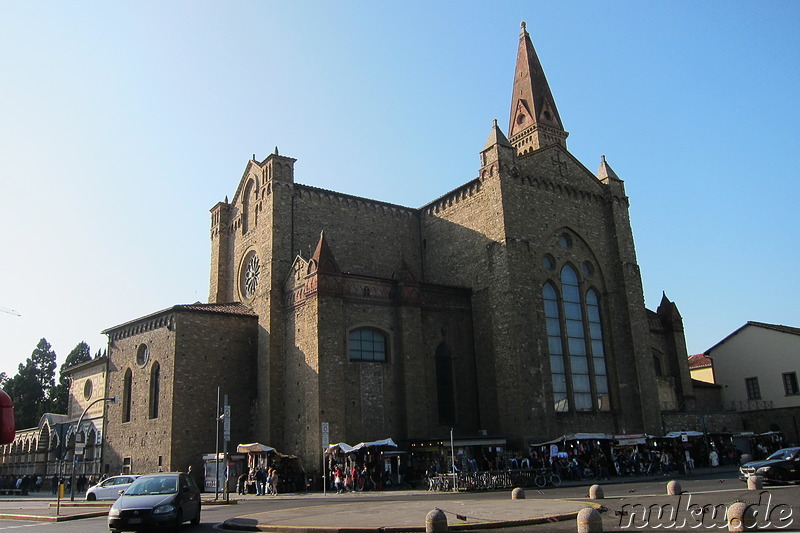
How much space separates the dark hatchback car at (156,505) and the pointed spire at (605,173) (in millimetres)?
34603

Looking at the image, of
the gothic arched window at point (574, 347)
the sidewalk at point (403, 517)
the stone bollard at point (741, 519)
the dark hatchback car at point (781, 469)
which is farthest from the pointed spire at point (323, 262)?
the stone bollard at point (741, 519)

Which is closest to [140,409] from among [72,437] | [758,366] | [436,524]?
[72,437]

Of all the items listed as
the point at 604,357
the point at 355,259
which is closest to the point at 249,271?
A: the point at 355,259

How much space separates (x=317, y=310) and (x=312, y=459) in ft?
22.6

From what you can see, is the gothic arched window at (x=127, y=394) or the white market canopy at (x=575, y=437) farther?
the gothic arched window at (x=127, y=394)

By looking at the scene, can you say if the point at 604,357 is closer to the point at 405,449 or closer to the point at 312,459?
the point at 405,449

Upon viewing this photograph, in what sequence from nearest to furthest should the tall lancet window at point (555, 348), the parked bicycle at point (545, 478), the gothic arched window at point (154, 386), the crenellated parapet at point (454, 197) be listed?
the parked bicycle at point (545, 478) < the gothic arched window at point (154, 386) < the tall lancet window at point (555, 348) < the crenellated parapet at point (454, 197)

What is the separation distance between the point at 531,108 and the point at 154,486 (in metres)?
50.9

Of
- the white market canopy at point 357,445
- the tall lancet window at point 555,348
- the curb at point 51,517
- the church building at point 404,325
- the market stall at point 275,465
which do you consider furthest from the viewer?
the tall lancet window at point 555,348

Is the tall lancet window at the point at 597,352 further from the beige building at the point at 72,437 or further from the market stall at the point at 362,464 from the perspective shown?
the beige building at the point at 72,437

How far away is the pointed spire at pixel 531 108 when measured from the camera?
2320 inches

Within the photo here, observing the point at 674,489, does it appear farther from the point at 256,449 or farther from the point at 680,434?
the point at 680,434

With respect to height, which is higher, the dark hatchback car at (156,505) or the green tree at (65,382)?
the green tree at (65,382)

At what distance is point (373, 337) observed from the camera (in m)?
34.4
